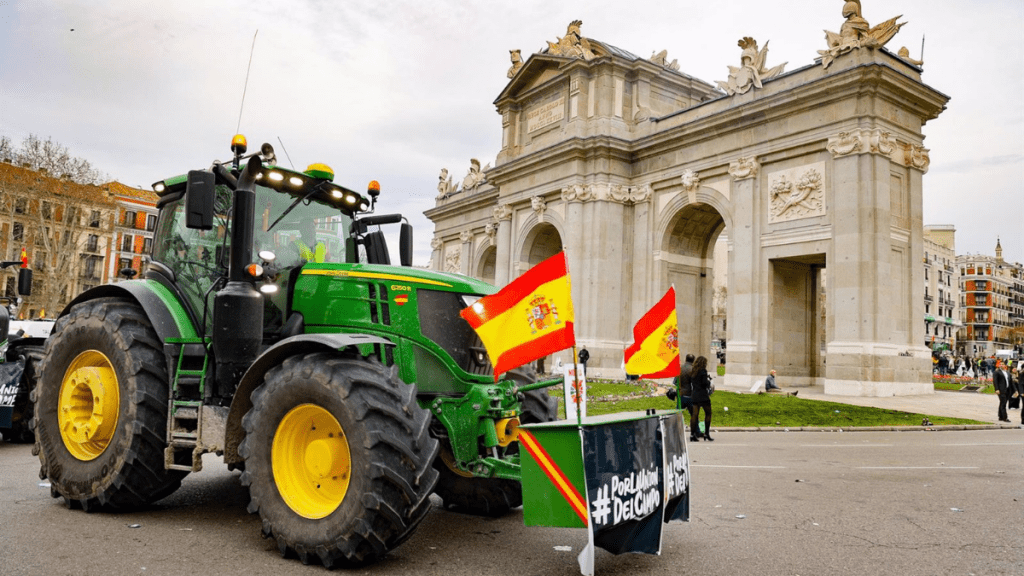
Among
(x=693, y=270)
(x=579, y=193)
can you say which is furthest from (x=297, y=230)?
(x=693, y=270)

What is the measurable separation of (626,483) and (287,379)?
7.63 feet

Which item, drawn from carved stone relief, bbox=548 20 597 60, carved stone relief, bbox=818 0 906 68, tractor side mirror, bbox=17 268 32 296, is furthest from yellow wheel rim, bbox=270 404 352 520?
carved stone relief, bbox=548 20 597 60

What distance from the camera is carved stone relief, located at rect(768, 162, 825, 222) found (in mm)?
24312

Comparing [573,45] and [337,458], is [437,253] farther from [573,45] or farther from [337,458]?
[337,458]

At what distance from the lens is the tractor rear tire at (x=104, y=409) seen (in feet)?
18.8

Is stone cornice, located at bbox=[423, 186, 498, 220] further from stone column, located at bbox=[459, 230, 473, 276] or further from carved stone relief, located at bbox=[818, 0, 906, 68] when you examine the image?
carved stone relief, located at bbox=[818, 0, 906, 68]

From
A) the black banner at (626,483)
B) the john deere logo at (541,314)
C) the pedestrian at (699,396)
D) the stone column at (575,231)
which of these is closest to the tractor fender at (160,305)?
the john deere logo at (541,314)

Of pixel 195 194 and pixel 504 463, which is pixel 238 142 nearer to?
pixel 195 194

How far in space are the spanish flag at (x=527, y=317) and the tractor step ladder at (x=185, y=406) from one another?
249 cm

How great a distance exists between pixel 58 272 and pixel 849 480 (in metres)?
39.9

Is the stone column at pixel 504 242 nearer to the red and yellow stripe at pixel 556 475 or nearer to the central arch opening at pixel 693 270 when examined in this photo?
the central arch opening at pixel 693 270

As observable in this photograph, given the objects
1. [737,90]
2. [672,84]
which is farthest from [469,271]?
[737,90]

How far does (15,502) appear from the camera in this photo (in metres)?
6.29

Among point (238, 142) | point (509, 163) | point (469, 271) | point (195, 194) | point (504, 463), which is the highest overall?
point (509, 163)
